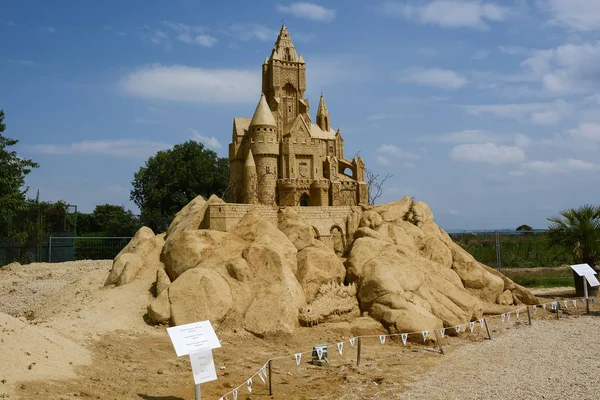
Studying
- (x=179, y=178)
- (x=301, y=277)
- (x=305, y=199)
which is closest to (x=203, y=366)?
(x=301, y=277)

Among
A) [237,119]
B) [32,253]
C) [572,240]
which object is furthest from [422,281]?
[32,253]

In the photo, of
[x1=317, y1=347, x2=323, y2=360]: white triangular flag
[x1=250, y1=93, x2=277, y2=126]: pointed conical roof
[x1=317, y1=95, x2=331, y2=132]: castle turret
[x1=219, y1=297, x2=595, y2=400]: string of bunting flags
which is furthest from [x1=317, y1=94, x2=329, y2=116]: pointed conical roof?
[x1=317, y1=347, x2=323, y2=360]: white triangular flag

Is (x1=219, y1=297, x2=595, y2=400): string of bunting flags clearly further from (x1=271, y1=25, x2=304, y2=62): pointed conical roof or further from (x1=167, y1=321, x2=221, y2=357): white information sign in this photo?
(x1=271, y1=25, x2=304, y2=62): pointed conical roof

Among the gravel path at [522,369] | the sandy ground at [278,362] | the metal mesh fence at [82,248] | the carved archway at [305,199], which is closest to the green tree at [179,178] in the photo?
the metal mesh fence at [82,248]

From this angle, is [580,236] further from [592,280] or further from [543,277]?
[543,277]

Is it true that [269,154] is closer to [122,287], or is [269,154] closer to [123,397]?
[122,287]

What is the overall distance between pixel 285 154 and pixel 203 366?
57.9ft

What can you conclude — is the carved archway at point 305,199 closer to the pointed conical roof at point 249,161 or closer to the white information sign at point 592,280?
the pointed conical roof at point 249,161

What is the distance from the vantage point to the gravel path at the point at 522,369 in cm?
927

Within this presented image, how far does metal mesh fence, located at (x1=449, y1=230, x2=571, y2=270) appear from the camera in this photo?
33084 mm

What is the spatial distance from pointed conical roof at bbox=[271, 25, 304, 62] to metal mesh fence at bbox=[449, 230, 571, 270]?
15526 millimetres

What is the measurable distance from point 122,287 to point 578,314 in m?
14.4

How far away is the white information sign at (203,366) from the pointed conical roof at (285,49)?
71.3 feet

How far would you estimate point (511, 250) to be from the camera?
35750 millimetres
